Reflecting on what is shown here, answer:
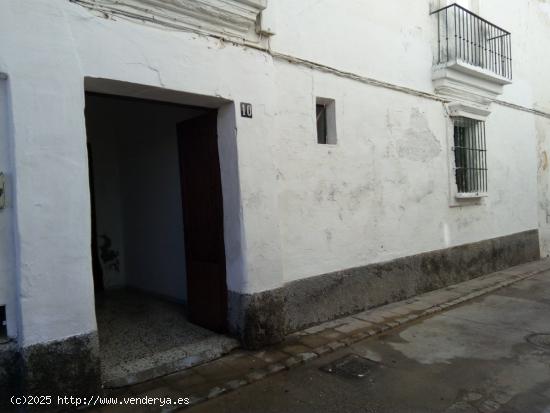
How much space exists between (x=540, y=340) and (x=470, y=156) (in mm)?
3881

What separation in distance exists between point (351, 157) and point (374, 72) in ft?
4.14

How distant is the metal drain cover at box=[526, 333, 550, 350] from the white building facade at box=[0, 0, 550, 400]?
1.69 meters

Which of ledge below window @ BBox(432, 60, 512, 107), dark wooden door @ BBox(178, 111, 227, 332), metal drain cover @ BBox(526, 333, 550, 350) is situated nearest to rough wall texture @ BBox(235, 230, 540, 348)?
dark wooden door @ BBox(178, 111, 227, 332)

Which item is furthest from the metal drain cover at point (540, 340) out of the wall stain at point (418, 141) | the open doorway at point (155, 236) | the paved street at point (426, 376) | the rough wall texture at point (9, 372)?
the rough wall texture at point (9, 372)

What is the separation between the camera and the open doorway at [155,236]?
4.40 metres

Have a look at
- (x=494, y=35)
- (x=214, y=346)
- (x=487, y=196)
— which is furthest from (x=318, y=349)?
(x=494, y=35)

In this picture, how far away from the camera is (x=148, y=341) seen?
446 cm

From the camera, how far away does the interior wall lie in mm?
5699

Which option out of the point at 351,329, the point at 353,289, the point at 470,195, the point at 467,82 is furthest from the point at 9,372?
the point at 467,82

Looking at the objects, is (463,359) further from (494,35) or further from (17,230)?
(494,35)

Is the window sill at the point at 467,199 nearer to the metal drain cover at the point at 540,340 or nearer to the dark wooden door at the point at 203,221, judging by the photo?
the metal drain cover at the point at 540,340

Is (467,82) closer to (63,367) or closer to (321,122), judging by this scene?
(321,122)

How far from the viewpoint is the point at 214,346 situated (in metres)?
4.34

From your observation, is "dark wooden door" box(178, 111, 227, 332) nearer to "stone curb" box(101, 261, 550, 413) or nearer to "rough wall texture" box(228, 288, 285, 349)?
"rough wall texture" box(228, 288, 285, 349)
